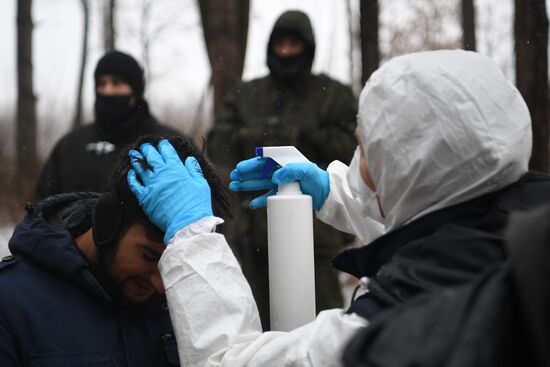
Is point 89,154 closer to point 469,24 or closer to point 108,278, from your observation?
point 108,278

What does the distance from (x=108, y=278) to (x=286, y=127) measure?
2646 mm

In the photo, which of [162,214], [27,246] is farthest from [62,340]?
[162,214]

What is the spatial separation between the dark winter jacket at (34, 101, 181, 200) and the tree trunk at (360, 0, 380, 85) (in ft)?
4.48

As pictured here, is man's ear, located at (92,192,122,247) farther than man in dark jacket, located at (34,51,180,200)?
No

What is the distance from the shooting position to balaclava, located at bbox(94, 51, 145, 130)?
194 inches

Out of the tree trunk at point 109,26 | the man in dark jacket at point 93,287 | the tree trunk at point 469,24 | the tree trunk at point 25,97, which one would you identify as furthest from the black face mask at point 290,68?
the tree trunk at point 109,26

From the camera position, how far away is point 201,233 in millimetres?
1971

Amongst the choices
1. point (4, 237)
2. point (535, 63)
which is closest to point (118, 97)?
point (535, 63)

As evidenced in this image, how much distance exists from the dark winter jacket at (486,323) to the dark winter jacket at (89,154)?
3789 millimetres

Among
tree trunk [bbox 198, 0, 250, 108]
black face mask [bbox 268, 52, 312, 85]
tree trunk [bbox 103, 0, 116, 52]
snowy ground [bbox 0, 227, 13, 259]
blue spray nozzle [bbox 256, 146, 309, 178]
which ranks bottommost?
snowy ground [bbox 0, 227, 13, 259]

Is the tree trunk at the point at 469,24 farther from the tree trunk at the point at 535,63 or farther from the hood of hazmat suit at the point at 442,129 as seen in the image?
the hood of hazmat suit at the point at 442,129

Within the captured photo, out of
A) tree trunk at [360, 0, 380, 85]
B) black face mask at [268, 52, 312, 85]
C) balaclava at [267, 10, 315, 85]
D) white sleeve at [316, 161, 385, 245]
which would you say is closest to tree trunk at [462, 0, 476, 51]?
balaclava at [267, 10, 315, 85]

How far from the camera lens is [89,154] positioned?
4.79 metres

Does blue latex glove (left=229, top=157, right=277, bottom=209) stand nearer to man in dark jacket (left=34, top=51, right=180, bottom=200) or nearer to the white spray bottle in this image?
the white spray bottle
